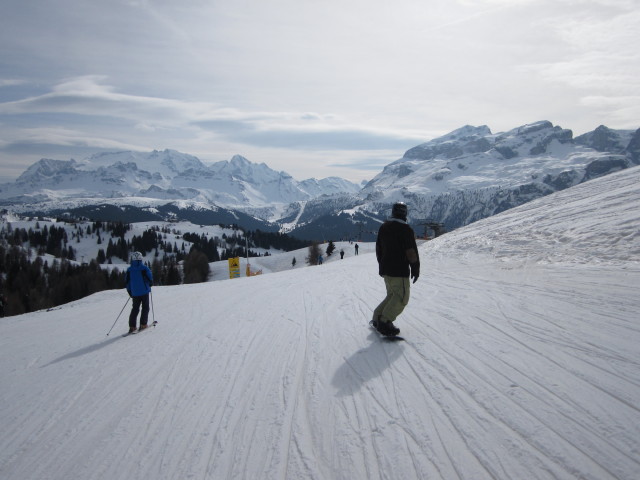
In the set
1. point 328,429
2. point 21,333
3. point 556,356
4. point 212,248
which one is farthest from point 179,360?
point 212,248

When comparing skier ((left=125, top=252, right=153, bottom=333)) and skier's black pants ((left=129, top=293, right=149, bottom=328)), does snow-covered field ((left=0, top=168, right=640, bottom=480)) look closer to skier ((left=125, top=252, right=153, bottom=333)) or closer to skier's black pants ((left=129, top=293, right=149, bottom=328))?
skier's black pants ((left=129, top=293, right=149, bottom=328))

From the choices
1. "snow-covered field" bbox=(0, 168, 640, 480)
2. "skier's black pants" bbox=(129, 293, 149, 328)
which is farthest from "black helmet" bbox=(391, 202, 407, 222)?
"skier's black pants" bbox=(129, 293, 149, 328)

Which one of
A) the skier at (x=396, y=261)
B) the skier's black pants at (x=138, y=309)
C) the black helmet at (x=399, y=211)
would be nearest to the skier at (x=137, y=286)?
the skier's black pants at (x=138, y=309)

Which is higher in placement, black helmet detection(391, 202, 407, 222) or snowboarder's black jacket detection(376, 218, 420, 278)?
black helmet detection(391, 202, 407, 222)

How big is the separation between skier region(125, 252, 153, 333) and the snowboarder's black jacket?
6.01m

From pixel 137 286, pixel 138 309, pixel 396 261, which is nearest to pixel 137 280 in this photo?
pixel 137 286

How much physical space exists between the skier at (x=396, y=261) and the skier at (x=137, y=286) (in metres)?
5.96

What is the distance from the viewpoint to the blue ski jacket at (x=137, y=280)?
350 inches

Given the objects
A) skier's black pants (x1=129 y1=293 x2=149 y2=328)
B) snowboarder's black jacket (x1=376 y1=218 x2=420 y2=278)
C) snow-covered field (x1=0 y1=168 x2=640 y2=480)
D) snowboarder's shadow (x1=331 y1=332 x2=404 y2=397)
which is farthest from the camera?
skier's black pants (x1=129 y1=293 x2=149 y2=328)

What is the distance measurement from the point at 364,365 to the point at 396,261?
1.82 m

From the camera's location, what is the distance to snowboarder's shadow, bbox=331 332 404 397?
478cm

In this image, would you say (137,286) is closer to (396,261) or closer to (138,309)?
(138,309)

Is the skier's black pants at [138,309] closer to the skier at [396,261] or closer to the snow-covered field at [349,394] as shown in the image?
the snow-covered field at [349,394]

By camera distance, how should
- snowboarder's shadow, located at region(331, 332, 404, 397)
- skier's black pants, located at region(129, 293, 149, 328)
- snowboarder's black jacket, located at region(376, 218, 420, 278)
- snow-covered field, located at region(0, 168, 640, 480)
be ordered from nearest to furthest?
1. snow-covered field, located at region(0, 168, 640, 480)
2. snowboarder's shadow, located at region(331, 332, 404, 397)
3. snowboarder's black jacket, located at region(376, 218, 420, 278)
4. skier's black pants, located at region(129, 293, 149, 328)
